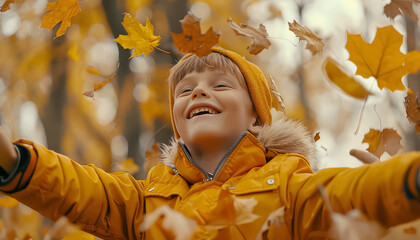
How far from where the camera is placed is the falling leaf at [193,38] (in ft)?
5.25

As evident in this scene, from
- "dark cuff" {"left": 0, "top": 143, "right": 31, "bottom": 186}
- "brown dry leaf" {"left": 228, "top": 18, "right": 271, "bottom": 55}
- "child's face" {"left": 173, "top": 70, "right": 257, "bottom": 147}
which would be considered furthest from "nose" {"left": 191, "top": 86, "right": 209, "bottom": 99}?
"dark cuff" {"left": 0, "top": 143, "right": 31, "bottom": 186}

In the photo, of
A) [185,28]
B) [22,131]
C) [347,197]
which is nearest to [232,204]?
[347,197]

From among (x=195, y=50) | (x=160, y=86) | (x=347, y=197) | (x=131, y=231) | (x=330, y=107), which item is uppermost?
(x=195, y=50)

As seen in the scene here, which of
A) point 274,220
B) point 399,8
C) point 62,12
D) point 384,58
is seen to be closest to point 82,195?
point 274,220

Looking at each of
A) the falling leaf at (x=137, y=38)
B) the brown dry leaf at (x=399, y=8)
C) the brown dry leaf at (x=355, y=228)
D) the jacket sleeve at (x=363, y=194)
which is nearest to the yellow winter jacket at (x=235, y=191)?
the jacket sleeve at (x=363, y=194)

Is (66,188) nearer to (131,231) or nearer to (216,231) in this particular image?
(131,231)

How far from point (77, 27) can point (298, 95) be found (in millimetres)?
3938

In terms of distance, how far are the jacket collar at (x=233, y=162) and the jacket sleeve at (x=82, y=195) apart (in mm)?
206

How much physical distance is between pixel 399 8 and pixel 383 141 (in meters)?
0.54

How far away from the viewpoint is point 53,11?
1.81 meters

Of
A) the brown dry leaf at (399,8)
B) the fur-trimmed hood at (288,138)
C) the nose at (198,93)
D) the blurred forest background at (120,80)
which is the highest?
the brown dry leaf at (399,8)

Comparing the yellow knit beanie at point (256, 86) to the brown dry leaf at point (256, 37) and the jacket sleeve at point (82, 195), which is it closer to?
the brown dry leaf at point (256, 37)

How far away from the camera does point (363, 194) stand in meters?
1.21

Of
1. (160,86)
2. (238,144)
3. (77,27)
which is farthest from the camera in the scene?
(77,27)
